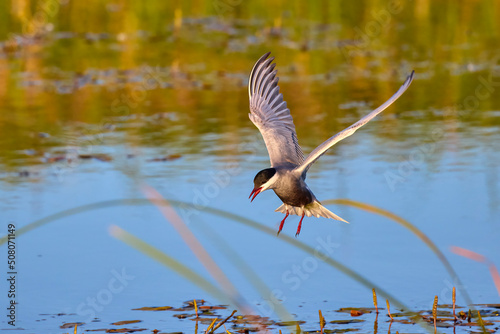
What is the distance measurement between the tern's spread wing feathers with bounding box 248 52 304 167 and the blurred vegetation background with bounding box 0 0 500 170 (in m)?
3.36

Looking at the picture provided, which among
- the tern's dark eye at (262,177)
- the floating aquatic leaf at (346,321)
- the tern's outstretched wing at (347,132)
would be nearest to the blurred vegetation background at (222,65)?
the floating aquatic leaf at (346,321)

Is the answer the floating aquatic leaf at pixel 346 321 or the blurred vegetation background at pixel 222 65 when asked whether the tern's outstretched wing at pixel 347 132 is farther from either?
the blurred vegetation background at pixel 222 65

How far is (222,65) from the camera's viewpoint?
1312 centimetres

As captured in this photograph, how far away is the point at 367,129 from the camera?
962 cm

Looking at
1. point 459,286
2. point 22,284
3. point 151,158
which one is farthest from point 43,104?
point 459,286

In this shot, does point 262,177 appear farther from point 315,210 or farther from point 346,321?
point 346,321

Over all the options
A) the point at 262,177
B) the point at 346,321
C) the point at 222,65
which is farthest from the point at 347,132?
the point at 222,65

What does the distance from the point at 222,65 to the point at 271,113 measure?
7.89 metres

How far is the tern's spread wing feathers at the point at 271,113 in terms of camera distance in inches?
194

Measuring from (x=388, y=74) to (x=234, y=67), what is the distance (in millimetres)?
2182

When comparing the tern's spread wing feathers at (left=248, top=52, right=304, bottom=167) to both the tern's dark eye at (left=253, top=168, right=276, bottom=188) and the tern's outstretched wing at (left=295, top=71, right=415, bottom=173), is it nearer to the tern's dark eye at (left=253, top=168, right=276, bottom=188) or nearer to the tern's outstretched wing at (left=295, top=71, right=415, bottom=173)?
the tern's dark eye at (left=253, top=168, right=276, bottom=188)

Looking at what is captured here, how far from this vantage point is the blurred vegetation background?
9.74 meters

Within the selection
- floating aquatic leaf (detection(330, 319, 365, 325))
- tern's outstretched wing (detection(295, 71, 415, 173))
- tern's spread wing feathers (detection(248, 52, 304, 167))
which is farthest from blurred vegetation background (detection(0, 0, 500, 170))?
tern's outstretched wing (detection(295, 71, 415, 173))

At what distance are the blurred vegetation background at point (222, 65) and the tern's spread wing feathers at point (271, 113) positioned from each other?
3.36 metres
